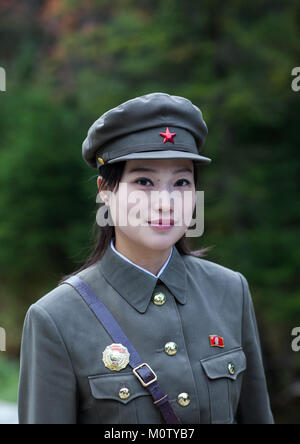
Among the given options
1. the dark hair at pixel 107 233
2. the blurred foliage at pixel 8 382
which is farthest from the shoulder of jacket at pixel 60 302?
the blurred foliage at pixel 8 382

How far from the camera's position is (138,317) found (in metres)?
1.76

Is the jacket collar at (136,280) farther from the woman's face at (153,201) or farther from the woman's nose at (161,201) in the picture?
the woman's nose at (161,201)

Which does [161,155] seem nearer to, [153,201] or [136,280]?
[153,201]

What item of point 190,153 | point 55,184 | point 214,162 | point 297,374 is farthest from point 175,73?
point 190,153

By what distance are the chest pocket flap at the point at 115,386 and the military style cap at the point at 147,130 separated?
67 centimetres

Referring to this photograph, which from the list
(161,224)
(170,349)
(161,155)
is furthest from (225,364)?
(161,155)

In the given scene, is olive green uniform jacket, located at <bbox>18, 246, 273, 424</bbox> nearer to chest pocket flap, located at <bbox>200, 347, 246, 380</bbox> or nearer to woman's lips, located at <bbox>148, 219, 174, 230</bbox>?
chest pocket flap, located at <bbox>200, 347, 246, 380</bbox>

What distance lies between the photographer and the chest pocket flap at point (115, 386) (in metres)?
1.64

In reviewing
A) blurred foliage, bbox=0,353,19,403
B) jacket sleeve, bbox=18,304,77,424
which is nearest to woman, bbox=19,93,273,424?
jacket sleeve, bbox=18,304,77,424

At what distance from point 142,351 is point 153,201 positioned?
18.4 inches

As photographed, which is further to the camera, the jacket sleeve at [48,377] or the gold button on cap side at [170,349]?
the gold button on cap side at [170,349]

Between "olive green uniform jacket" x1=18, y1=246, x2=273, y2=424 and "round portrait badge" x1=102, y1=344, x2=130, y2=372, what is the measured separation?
0.02m

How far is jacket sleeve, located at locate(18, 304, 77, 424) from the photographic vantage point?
63.9 inches

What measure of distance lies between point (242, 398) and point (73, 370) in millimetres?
698
